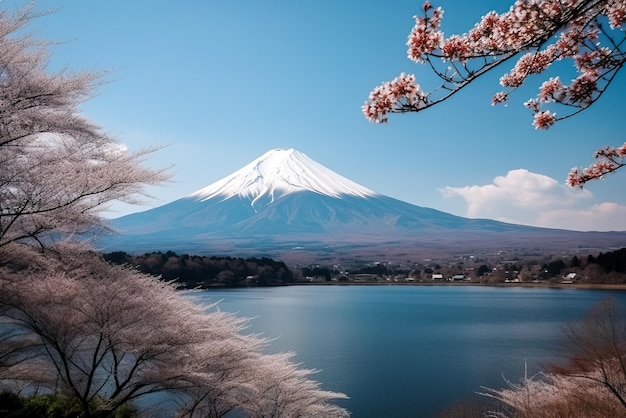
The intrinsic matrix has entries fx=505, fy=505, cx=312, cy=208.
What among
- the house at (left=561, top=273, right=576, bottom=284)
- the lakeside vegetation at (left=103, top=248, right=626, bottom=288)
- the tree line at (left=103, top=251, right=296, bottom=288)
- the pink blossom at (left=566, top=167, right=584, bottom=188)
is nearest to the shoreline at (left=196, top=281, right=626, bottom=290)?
the lakeside vegetation at (left=103, top=248, right=626, bottom=288)

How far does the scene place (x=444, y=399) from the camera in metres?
9.86

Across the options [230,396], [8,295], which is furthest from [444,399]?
[8,295]

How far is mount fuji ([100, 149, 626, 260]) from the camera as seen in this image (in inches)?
3455

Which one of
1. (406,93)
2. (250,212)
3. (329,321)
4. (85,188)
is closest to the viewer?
(406,93)

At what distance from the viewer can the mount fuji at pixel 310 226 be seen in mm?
87750

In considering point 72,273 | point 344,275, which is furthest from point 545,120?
point 344,275

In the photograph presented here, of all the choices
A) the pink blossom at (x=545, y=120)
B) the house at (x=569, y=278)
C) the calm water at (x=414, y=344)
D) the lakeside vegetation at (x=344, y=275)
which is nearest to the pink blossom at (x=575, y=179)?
the pink blossom at (x=545, y=120)

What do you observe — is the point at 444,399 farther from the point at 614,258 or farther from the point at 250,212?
the point at 250,212

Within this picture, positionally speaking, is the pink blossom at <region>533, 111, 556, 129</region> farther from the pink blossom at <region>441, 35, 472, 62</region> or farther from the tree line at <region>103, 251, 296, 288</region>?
the tree line at <region>103, 251, 296, 288</region>

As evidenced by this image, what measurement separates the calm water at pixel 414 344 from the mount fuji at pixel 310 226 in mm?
52390

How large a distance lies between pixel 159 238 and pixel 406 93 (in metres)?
99.1

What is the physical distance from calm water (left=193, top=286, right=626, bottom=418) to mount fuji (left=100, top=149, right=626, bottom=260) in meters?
52.4

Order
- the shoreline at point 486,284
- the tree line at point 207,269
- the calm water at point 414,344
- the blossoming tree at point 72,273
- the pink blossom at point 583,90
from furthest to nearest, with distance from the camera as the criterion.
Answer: the shoreline at point 486,284 → the tree line at point 207,269 → the calm water at point 414,344 → the blossoming tree at point 72,273 → the pink blossom at point 583,90

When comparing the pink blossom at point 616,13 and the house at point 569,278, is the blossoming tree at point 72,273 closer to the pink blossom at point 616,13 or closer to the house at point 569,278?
the pink blossom at point 616,13
